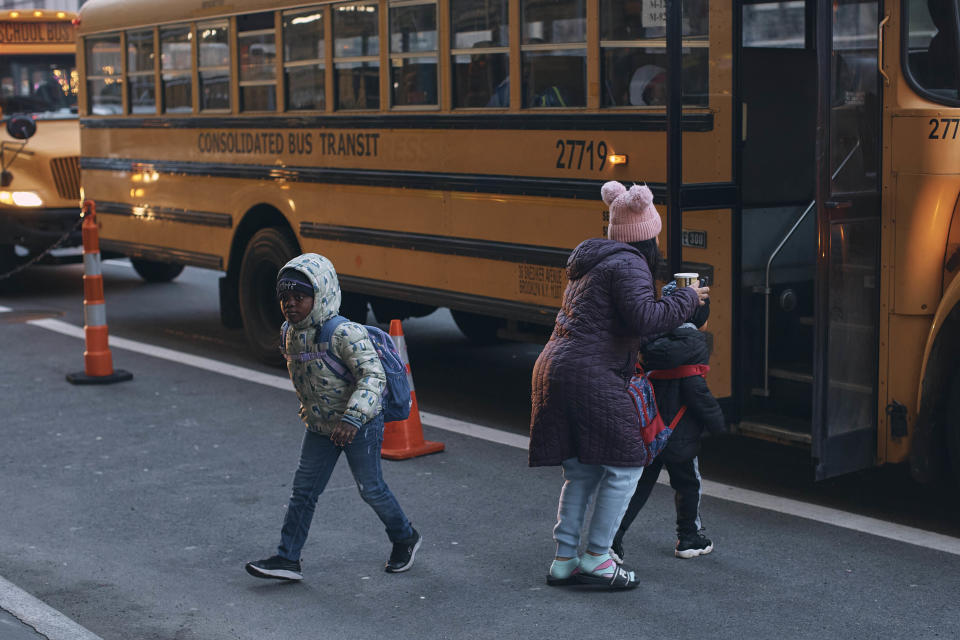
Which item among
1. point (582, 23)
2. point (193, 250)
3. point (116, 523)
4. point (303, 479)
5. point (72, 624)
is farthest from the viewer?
point (193, 250)

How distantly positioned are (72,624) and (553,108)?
11.3ft

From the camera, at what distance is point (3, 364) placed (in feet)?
32.0

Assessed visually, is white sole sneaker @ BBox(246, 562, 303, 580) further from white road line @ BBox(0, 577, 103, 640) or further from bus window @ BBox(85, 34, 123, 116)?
bus window @ BBox(85, 34, 123, 116)

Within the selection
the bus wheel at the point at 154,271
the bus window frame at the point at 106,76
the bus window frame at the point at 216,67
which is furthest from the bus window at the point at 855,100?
the bus wheel at the point at 154,271

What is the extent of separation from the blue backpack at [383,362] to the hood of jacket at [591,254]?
2.39ft

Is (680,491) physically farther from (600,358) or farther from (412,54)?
(412,54)

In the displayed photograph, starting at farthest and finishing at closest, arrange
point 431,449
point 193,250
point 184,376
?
point 193,250
point 184,376
point 431,449

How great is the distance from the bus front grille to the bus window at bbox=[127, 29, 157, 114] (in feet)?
10.1

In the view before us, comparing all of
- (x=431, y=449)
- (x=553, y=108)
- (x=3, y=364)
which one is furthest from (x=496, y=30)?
(x=3, y=364)

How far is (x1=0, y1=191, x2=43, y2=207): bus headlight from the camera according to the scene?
13.3m

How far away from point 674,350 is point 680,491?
60 centimetres

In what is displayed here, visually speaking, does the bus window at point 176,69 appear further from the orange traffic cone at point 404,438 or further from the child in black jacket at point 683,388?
the child in black jacket at point 683,388

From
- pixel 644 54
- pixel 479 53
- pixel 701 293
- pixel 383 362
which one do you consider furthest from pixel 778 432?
pixel 479 53

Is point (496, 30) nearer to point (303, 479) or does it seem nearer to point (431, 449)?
point (431, 449)
